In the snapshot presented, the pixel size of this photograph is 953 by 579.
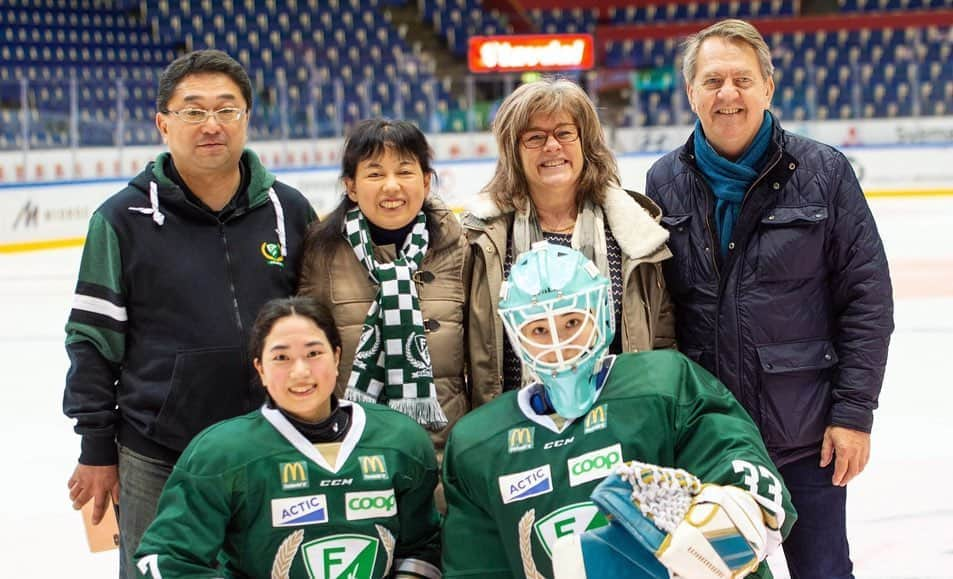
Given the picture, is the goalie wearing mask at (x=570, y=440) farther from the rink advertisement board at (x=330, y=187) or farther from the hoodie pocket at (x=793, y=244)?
the rink advertisement board at (x=330, y=187)

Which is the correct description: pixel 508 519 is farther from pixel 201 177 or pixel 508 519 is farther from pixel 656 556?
pixel 201 177

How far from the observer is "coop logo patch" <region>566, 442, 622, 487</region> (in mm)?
1743

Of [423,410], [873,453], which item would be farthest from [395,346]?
[873,453]

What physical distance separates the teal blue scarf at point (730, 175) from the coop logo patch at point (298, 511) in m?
0.96

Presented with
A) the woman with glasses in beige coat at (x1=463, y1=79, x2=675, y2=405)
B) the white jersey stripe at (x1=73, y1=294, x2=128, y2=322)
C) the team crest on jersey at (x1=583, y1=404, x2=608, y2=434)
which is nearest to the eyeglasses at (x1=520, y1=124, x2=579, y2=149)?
the woman with glasses in beige coat at (x1=463, y1=79, x2=675, y2=405)

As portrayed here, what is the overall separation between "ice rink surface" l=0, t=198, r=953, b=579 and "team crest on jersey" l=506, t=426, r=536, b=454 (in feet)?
4.69

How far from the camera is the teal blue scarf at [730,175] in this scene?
86.5 inches

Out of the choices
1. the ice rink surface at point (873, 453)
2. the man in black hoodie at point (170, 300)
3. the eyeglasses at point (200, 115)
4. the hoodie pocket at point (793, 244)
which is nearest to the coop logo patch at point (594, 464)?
the hoodie pocket at point (793, 244)

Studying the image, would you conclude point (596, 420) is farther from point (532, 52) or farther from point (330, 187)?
point (532, 52)

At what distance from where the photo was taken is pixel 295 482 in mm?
1877

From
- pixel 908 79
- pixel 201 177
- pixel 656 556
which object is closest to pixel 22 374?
pixel 201 177

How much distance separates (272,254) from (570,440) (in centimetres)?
80

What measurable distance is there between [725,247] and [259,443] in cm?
101

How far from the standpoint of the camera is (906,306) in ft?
21.2
